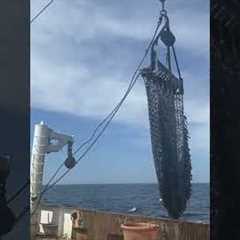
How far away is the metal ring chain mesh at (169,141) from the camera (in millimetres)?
4955

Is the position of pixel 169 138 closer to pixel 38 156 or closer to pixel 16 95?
pixel 38 156

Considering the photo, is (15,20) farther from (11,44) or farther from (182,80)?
(182,80)

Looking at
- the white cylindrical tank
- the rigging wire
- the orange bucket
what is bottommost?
the orange bucket

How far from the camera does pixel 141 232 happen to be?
14.2ft

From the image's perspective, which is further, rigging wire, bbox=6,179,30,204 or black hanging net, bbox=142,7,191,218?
black hanging net, bbox=142,7,191,218
